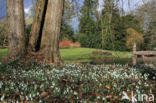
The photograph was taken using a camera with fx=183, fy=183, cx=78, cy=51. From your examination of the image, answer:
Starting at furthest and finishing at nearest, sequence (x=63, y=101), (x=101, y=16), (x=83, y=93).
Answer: (x=101, y=16)
(x=83, y=93)
(x=63, y=101)

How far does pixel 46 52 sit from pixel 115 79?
3926 mm

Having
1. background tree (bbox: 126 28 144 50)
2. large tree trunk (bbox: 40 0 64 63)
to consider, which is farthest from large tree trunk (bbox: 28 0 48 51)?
background tree (bbox: 126 28 144 50)

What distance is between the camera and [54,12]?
7391 millimetres

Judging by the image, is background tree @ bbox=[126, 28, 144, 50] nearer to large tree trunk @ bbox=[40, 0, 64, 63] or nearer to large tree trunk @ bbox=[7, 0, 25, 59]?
large tree trunk @ bbox=[40, 0, 64, 63]

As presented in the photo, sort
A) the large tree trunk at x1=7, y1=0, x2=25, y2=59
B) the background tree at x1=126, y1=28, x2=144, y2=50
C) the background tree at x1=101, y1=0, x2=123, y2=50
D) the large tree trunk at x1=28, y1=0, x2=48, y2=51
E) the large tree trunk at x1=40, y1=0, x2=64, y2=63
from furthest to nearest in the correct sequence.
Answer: the background tree at x1=126, y1=28, x2=144, y2=50 < the large tree trunk at x1=28, y1=0, x2=48, y2=51 < the large tree trunk at x1=40, y1=0, x2=64, y2=63 < the large tree trunk at x1=7, y1=0, x2=25, y2=59 < the background tree at x1=101, y1=0, x2=123, y2=50

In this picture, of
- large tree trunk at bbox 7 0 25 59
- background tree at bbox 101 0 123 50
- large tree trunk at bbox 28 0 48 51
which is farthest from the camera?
large tree trunk at bbox 28 0 48 51

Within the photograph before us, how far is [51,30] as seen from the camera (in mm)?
7387

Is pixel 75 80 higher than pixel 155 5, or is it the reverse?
pixel 155 5

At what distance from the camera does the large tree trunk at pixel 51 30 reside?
24.3ft

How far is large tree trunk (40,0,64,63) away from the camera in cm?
Result: 739

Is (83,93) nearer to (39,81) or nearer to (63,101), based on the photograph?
(63,101)

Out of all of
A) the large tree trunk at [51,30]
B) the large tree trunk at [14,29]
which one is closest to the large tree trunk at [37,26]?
the large tree trunk at [51,30]

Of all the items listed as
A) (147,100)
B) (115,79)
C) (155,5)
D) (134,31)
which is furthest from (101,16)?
(134,31)

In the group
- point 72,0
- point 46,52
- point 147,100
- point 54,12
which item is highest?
point 72,0
